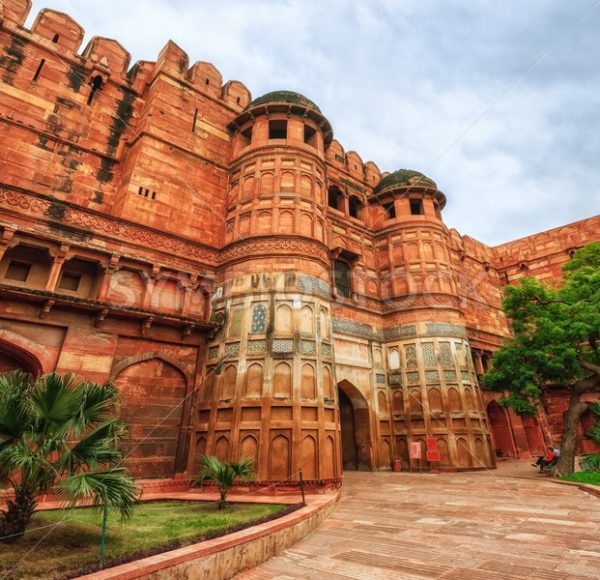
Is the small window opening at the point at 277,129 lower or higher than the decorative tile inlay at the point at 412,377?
higher

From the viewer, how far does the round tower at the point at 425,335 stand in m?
15.2

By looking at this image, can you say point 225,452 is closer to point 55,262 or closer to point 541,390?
point 55,262

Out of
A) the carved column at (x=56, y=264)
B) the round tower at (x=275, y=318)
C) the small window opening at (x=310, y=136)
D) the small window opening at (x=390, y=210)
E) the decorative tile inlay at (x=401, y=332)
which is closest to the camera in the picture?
the carved column at (x=56, y=264)

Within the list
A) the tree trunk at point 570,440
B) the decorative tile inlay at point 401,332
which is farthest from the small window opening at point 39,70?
the tree trunk at point 570,440

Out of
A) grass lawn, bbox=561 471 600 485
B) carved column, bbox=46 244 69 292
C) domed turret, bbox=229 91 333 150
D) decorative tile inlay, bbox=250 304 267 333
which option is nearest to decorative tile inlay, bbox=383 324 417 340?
grass lawn, bbox=561 471 600 485

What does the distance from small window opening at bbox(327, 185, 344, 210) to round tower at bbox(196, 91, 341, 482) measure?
144 inches

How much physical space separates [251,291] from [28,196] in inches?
269

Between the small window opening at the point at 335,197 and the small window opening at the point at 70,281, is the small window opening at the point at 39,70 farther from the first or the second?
the small window opening at the point at 335,197

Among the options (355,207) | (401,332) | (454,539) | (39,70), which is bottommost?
(454,539)

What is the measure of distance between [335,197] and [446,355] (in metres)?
9.79

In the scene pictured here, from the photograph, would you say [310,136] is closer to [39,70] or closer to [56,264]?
[39,70]

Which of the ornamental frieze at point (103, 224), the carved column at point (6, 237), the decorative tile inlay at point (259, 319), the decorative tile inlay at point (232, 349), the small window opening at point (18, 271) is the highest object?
the ornamental frieze at point (103, 224)

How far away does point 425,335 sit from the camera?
16.6 metres

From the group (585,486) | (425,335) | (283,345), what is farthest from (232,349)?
(585,486)
